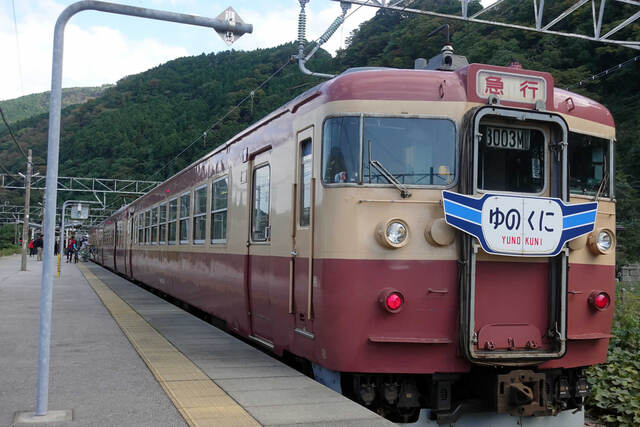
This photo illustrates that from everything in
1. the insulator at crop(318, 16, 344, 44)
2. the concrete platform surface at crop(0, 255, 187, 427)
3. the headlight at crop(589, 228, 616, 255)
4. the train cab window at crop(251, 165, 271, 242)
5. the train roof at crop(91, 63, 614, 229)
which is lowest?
the concrete platform surface at crop(0, 255, 187, 427)

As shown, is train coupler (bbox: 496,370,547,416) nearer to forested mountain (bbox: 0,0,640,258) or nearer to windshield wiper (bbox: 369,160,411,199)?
windshield wiper (bbox: 369,160,411,199)

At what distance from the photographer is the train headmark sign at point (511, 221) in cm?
521

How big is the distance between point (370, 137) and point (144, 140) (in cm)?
3804

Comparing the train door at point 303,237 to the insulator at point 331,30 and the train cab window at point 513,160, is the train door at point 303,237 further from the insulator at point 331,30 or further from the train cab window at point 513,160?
the insulator at point 331,30

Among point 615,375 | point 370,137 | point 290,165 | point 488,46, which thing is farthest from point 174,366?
point 488,46

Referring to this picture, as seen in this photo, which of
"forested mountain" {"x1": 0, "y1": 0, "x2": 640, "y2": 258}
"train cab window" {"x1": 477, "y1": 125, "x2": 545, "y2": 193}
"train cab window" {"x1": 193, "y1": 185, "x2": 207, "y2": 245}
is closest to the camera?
"train cab window" {"x1": 477, "y1": 125, "x2": 545, "y2": 193}

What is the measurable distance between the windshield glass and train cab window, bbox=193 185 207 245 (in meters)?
5.46

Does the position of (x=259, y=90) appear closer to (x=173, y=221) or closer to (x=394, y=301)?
(x=173, y=221)

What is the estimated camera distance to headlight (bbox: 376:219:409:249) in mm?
5277

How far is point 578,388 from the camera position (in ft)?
19.0

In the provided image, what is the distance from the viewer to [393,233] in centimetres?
532

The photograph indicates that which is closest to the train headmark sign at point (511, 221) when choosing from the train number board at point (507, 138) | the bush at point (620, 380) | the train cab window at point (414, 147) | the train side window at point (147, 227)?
the train cab window at point (414, 147)

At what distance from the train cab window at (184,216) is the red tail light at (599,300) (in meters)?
7.79

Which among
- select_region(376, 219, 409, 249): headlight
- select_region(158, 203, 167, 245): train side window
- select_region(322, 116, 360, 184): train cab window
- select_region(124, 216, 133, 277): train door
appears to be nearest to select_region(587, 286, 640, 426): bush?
select_region(376, 219, 409, 249): headlight
